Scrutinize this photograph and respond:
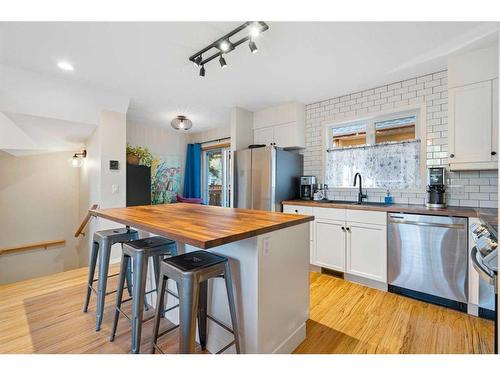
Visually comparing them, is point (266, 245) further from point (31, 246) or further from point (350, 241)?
point (31, 246)

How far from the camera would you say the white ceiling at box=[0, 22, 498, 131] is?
1.89m

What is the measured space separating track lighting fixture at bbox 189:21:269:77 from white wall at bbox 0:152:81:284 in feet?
11.1

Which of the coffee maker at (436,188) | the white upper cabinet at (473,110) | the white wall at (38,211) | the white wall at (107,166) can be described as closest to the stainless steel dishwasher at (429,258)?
the coffee maker at (436,188)

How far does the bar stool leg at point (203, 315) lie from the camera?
1570mm

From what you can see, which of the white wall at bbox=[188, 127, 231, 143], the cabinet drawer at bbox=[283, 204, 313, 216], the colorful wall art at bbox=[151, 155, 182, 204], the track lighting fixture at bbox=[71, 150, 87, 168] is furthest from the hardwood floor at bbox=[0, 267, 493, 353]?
the white wall at bbox=[188, 127, 231, 143]

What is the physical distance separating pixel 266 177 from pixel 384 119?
1741 mm

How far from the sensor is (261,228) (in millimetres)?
1296

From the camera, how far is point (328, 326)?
1.89 meters

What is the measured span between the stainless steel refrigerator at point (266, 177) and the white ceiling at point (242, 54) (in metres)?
0.88

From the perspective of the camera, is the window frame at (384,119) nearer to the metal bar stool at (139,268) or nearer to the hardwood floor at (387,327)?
the hardwood floor at (387,327)

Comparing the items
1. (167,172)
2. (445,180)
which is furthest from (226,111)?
(445,180)

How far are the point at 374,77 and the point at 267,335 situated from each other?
A: 2943 millimetres

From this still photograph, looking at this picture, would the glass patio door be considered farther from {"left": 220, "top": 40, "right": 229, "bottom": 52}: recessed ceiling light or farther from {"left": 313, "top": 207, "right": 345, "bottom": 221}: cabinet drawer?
{"left": 220, "top": 40, "right": 229, "bottom": 52}: recessed ceiling light
